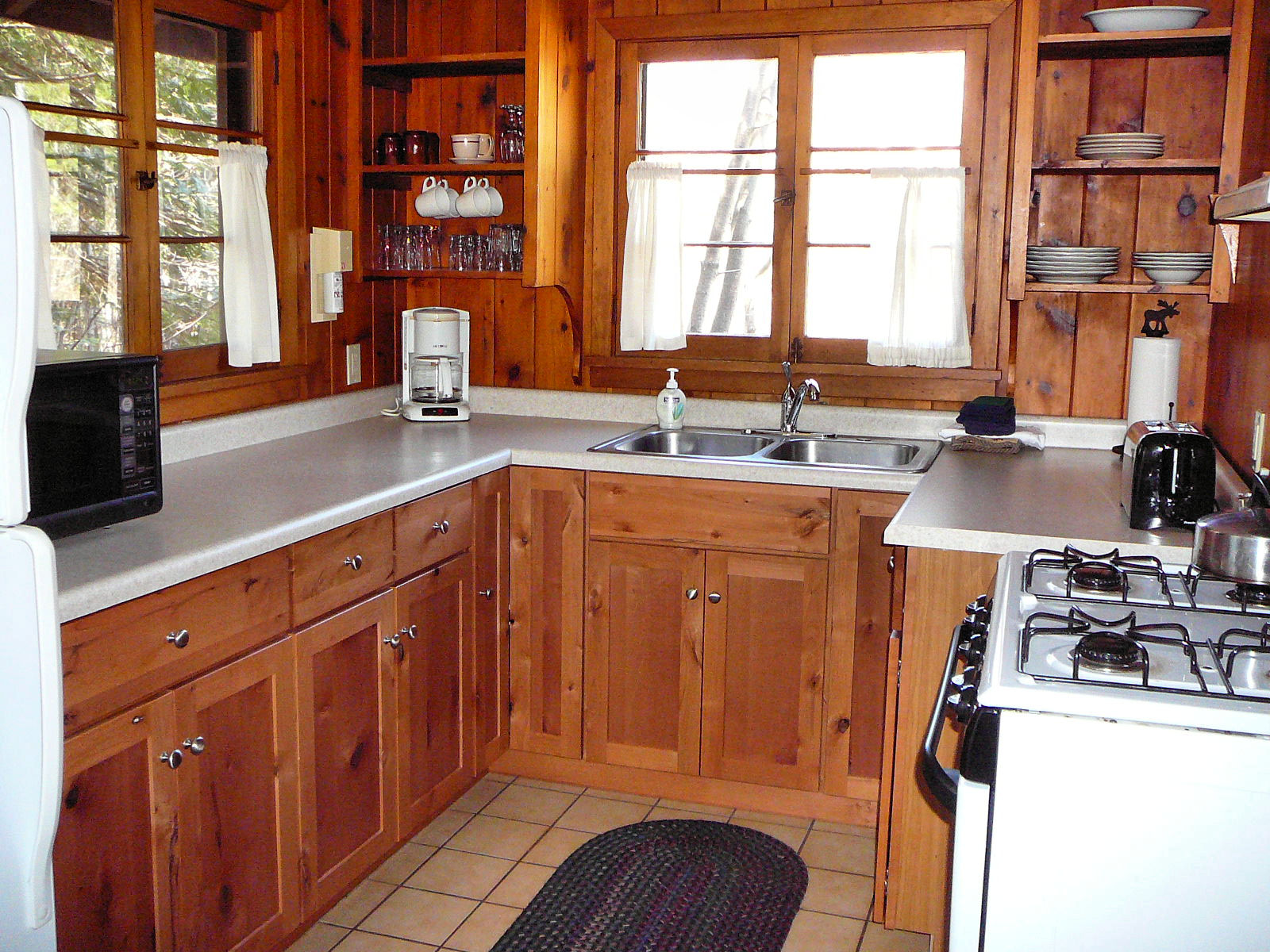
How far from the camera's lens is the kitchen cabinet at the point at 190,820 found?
1.78 meters

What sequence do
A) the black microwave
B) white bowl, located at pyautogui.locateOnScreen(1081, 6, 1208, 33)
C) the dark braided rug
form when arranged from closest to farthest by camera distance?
the black microwave
the dark braided rug
white bowl, located at pyautogui.locateOnScreen(1081, 6, 1208, 33)

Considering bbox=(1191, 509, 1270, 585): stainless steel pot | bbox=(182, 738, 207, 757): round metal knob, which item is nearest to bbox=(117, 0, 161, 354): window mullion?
bbox=(182, 738, 207, 757): round metal knob

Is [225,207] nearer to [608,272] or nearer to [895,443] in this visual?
[608,272]

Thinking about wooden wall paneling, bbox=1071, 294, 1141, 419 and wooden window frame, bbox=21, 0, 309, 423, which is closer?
wooden window frame, bbox=21, 0, 309, 423

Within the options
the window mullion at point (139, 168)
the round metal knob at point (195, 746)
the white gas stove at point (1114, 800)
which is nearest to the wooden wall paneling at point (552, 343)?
the window mullion at point (139, 168)

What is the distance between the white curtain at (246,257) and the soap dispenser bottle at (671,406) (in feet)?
3.57

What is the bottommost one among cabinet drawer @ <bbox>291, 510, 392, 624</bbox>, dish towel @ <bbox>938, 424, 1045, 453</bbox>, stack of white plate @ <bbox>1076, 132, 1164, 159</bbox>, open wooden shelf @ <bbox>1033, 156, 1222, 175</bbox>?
cabinet drawer @ <bbox>291, 510, 392, 624</bbox>

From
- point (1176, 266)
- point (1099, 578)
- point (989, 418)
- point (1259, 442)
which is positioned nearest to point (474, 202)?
point (989, 418)

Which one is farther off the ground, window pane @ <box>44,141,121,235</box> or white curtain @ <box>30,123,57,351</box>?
window pane @ <box>44,141,121,235</box>

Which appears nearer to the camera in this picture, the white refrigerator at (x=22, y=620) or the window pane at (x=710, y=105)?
the white refrigerator at (x=22, y=620)

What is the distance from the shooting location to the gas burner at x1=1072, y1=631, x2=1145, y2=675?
144 centimetres

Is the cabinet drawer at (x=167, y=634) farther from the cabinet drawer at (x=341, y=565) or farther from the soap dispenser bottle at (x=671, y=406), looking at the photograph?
the soap dispenser bottle at (x=671, y=406)

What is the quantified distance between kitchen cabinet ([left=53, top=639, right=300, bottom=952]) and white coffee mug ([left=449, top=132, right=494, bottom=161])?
176cm

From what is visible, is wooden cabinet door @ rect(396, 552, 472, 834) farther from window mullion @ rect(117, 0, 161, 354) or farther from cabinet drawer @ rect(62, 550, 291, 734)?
window mullion @ rect(117, 0, 161, 354)
